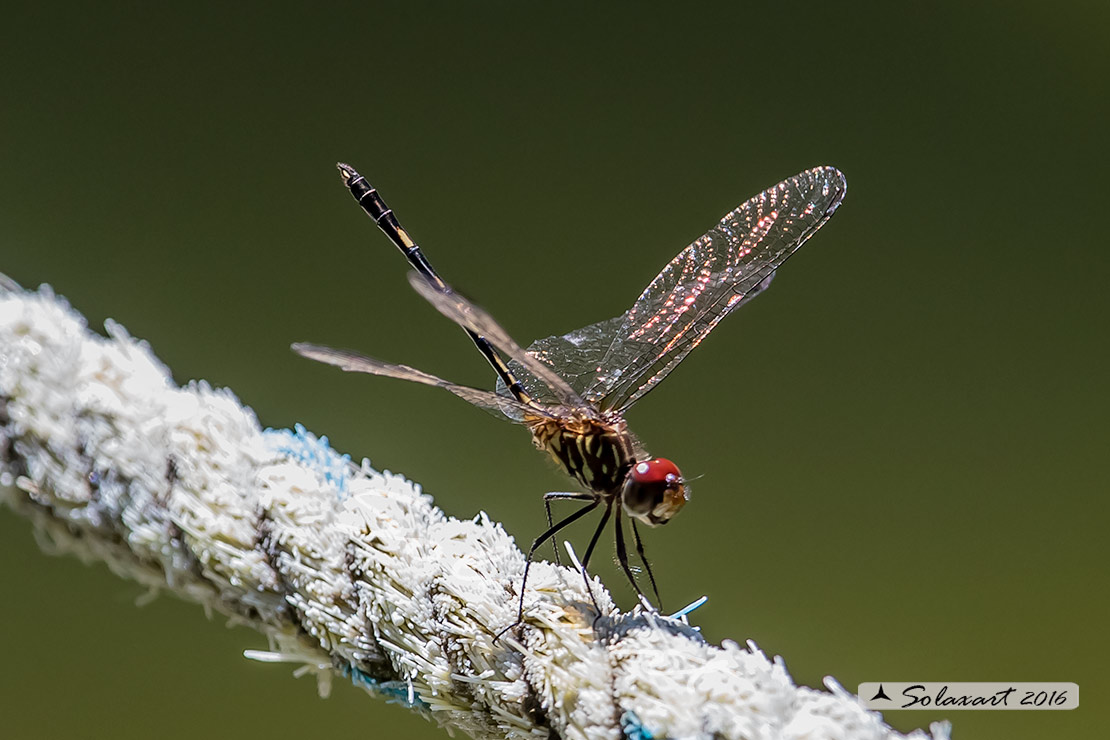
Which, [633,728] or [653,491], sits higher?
[653,491]

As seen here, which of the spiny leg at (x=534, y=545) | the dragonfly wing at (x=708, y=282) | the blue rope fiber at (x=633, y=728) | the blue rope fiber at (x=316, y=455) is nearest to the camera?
the blue rope fiber at (x=633, y=728)

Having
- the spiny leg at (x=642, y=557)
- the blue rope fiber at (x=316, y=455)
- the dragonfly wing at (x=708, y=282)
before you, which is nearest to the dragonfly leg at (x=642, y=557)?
the spiny leg at (x=642, y=557)

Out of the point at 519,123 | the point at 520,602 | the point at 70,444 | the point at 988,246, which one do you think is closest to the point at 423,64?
the point at 519,123

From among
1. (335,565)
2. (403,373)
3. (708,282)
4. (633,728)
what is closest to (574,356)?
(708,282)

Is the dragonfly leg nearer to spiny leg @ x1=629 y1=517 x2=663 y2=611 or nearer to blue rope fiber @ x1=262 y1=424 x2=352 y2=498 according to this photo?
spiny leg @ x1=629 y1=517 x2=663 y2=611

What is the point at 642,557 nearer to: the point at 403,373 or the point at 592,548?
the point at 592,548

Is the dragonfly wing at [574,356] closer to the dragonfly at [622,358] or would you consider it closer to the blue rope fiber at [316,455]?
the dragonfly at [622,358]
